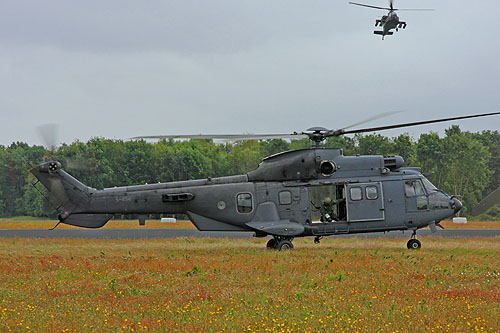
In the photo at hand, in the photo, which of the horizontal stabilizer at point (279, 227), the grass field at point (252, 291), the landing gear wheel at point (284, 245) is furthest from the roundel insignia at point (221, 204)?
the landing gear wheel at point (284, 245)

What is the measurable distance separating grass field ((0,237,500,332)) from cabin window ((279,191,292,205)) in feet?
6.67

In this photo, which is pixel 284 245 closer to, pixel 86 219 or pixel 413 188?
pixel 413 188

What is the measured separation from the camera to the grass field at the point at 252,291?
1070 cm

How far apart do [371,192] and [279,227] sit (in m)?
3.99

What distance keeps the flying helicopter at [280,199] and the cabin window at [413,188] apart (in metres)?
0.04

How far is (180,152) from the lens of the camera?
85562 mm

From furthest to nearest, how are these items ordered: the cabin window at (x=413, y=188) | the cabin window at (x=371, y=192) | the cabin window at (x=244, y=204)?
the cabin window at (x=413, y=188) → the cabin window at (x=244, y=204) → the cabin window at (x=371, y=192)

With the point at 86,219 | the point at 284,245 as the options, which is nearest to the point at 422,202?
the point at 284,245

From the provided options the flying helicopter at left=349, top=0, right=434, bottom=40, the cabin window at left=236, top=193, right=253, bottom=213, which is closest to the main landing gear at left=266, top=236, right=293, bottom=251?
the cabin window at left=236, top=193, right=253, bottom=213

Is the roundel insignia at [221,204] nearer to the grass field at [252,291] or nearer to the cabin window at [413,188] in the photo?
the grass field at [252,291]

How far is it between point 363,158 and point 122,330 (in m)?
15.6

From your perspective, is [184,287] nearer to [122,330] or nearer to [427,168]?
[122,330]

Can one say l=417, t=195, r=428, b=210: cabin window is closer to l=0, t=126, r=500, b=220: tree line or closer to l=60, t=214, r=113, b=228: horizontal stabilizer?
l=60, t=214, r=113, b=228: horizontal stabilizer

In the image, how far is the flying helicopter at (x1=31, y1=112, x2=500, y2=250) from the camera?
23.3 meters
